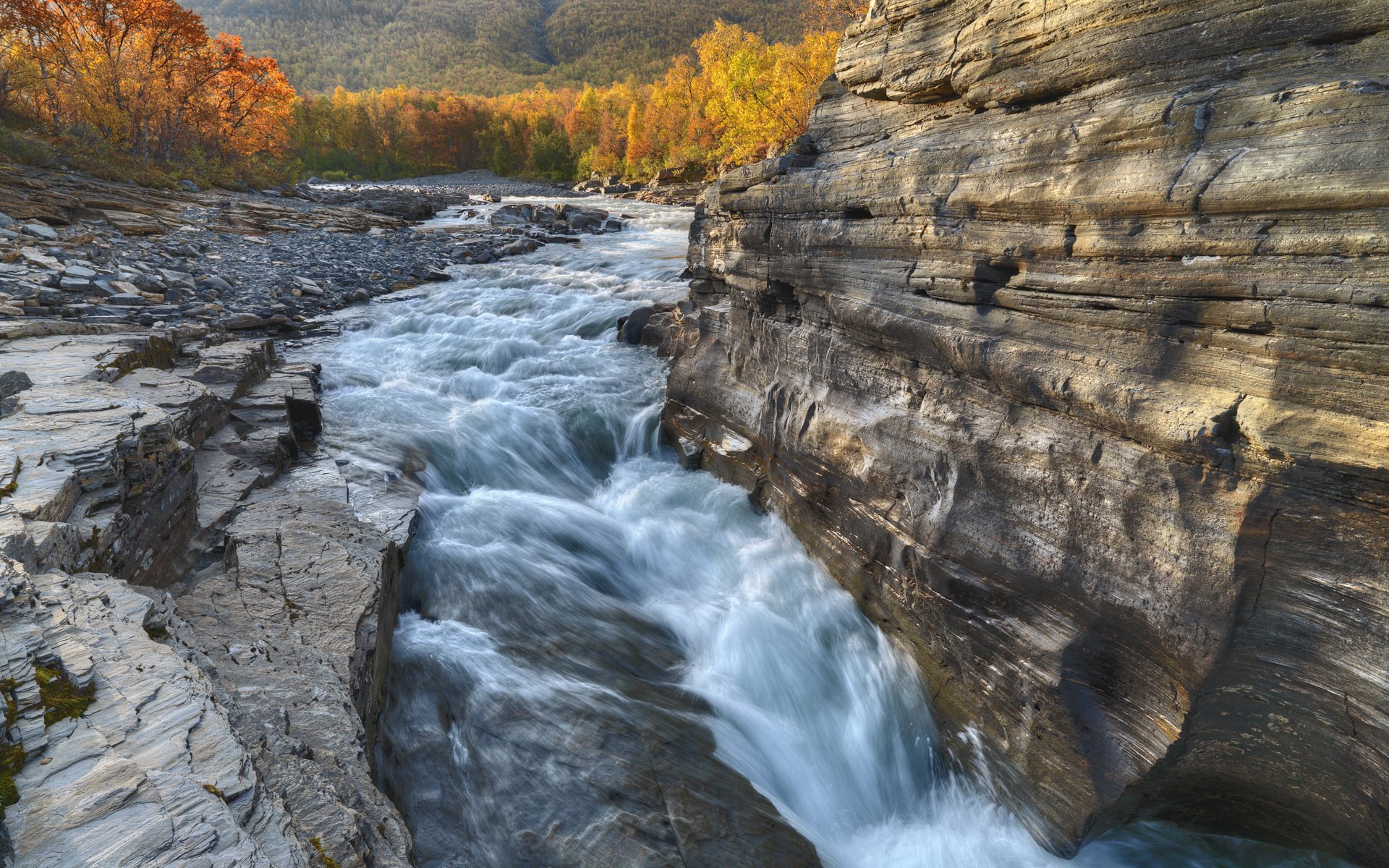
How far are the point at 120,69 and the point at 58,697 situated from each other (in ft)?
127

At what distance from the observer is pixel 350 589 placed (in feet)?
17.7

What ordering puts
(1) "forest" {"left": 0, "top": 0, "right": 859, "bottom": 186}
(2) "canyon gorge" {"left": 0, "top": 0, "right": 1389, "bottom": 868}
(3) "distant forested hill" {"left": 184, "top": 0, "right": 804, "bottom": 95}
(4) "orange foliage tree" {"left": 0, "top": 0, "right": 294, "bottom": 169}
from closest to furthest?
(2) "canyon gorge" {"left": 0, "top": 0, "right": 1389, "bottom": 868} → (1) "forest" {"left": 0, "top": 0, "right": 859, "bottom": 186} → (4) "orange foliage tree" {"left": 0, "top": 0, "right": 294, "bottom": 169} → (3) "distant forested hill" {"left": 184, "top": 0, "right": 804, "bottom": 95}

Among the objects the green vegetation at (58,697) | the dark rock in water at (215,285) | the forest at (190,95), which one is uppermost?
the forest at (190,95)

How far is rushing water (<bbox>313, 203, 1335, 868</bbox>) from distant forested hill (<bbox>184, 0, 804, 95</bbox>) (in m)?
157

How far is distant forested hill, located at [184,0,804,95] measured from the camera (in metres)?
165

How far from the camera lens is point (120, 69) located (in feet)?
98.0

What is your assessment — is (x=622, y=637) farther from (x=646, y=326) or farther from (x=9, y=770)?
(x=646, y=326)

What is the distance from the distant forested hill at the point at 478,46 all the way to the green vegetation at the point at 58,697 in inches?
6479

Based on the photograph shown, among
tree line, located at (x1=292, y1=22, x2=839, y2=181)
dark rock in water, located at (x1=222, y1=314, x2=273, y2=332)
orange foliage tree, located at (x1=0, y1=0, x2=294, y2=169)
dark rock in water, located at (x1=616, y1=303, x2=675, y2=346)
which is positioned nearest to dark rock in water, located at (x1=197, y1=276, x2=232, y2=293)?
dark rock in water, located at (x1=222, y1=314, x2=273, y2=332)

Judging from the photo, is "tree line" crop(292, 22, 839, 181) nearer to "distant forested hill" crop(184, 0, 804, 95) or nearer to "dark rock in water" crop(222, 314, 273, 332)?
"dark rock in water" crop(222, 314, 273, 332)

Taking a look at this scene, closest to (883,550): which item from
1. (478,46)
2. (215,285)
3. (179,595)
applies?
(179,595)

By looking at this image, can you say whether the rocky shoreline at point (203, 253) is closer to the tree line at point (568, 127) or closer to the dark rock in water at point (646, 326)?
the dark rock in water at point (646, 326)

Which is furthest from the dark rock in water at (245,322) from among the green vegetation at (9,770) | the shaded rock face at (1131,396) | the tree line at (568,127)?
the tree line at (568,127)

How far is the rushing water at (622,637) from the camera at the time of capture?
5.16 meters
